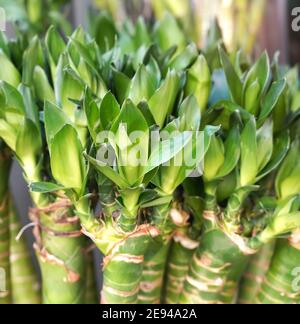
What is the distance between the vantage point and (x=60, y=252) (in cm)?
44

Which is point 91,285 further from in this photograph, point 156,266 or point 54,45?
point 54,45

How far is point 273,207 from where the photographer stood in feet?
1.35

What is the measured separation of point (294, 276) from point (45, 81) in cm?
27

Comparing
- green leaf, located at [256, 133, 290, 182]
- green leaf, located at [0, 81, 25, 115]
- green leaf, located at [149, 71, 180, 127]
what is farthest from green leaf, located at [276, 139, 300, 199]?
green leaf, located at [0, 81, 25, 115]

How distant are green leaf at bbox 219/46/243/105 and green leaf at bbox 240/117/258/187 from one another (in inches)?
1.9

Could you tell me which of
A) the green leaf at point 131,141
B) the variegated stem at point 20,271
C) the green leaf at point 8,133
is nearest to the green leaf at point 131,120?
the green leaf at point 131,141

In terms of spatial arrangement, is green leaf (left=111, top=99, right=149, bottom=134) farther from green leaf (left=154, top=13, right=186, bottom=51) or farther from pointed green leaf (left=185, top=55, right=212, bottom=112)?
green leaf (left=154, top=13, right=186, bottom=51)

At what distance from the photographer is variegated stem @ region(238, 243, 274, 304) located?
49 centimetres

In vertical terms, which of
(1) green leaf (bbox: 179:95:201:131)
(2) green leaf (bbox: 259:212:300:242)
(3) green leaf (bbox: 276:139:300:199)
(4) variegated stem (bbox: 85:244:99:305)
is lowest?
(4) variegated stem (bbox: 85:244:99:305)

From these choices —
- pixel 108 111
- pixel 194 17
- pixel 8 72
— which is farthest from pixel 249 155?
pixel 194 17
